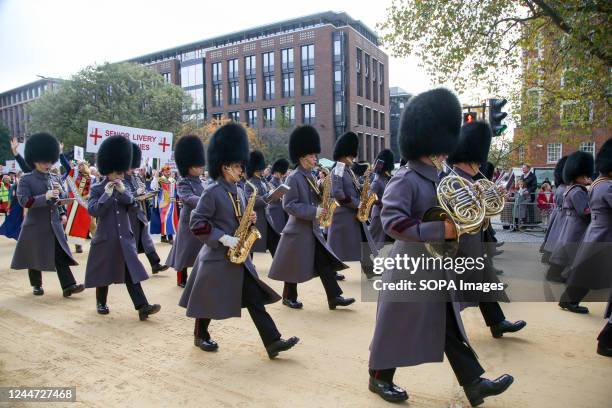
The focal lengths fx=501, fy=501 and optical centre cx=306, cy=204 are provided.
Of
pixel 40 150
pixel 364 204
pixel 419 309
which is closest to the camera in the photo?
pixel 419 309

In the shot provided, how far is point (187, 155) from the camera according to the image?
6.72 m

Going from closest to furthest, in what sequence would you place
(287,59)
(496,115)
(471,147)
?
(471,147), (496,115), (287,59)

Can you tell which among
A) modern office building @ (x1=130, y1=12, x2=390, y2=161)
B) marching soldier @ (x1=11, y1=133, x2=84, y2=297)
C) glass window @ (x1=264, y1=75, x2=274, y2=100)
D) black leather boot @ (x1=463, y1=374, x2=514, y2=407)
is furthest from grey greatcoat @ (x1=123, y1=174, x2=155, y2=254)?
glass window @ (x1=264, y1=75, x2=274, y2=100)

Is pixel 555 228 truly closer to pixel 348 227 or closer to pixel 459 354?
pixel 348 227

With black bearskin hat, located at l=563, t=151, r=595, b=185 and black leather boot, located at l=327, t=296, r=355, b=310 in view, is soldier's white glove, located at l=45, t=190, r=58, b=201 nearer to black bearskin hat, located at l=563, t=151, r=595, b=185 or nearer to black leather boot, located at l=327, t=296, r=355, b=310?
black leather boot, located at l=327, t=296, r=355, b=310

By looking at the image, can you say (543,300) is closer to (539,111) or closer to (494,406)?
(494,406)

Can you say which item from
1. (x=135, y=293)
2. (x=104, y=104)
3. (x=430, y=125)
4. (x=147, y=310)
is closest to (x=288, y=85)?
(x=104, y=104)

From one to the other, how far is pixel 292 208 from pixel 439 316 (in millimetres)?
2748

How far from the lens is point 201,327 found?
14.9 feet

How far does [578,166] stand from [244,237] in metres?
4.58

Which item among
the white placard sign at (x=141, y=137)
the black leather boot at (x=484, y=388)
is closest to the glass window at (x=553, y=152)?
the white placard sign at (x=141, y=137)

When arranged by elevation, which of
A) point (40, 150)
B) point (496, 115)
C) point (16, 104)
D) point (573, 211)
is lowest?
point (573, 211)

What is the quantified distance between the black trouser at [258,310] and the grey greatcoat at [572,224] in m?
3.99

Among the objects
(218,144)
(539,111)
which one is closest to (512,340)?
(218,144)
